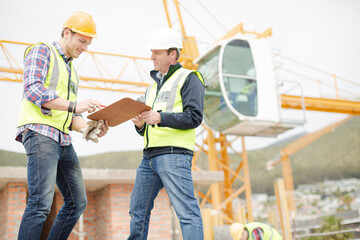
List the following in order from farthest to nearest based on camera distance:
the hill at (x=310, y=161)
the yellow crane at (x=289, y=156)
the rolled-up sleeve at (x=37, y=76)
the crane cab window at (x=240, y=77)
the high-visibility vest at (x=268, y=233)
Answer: the hill at (x=310, y=161), the yellow crane at (x=289, y=156), the crane cab window at (x=240, y=77), the high-visibility vest at (x=268, y=233), the rolled-up sleeve at (x=37, y=76)

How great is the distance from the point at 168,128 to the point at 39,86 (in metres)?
0.94

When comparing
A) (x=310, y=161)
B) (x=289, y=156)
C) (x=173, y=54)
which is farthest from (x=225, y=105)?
(x=310, y=161)

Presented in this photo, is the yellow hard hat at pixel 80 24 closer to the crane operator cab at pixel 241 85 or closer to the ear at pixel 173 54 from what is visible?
the ear at pixel 173 54

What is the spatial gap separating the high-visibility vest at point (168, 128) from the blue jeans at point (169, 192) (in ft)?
0.34

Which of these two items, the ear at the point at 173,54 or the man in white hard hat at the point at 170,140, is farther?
the ear at the point at 173,54

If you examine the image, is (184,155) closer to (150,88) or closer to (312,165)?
(150,88)

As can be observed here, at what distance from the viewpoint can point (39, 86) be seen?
9.29 feet

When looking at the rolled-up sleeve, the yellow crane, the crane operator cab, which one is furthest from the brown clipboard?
Answer: the yellow crane

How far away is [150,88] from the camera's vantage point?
3.50 meters

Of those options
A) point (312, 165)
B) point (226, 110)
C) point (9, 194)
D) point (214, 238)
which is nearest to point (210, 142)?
point (226, 110)

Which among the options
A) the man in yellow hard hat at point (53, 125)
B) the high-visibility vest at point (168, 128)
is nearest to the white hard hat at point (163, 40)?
the high-visibility vest at point (168, 128)

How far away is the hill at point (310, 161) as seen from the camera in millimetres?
94812

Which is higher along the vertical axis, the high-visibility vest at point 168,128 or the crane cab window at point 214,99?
the crane cab window at point 214,99

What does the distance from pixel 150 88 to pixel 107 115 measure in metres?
0.69
